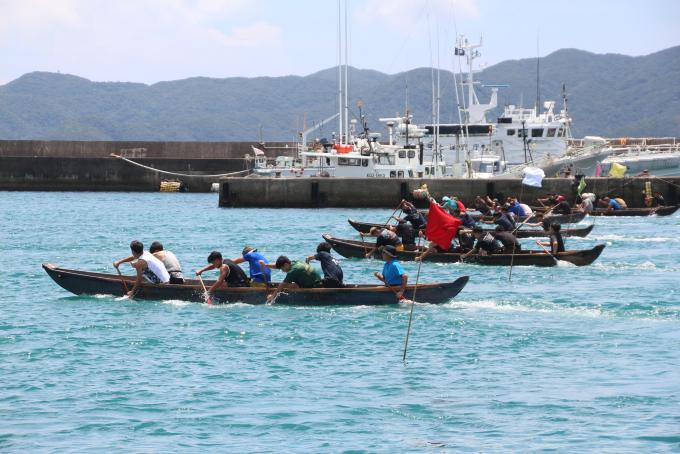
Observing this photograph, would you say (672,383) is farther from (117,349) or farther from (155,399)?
(117,349)

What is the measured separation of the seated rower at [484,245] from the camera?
31250 mm

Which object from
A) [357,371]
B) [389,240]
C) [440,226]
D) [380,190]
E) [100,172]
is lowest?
[357,371]

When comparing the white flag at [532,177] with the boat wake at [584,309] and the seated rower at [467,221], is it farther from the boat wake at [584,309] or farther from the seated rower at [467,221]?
the boat wake at [584,309]

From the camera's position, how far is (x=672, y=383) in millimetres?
16781

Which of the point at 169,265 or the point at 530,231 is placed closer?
the point at 169,265

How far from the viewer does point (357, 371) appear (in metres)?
17.8

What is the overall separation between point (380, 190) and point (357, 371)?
40.5m

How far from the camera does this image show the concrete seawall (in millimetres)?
56500

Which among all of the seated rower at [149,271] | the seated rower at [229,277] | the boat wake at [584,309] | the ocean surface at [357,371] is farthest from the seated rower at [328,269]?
the seated rower at [149,271]

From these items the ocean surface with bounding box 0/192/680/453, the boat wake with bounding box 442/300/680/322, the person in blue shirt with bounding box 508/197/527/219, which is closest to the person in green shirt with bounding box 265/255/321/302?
the ocean surface with bounding box 0/192/680/453

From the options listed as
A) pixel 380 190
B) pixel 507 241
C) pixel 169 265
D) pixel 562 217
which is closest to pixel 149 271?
pixel 169 265

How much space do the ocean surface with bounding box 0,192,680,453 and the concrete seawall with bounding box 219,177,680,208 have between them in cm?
2631

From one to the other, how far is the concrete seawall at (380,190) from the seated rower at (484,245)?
2488 centimetres

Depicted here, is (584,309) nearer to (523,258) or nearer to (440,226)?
(440,226)
